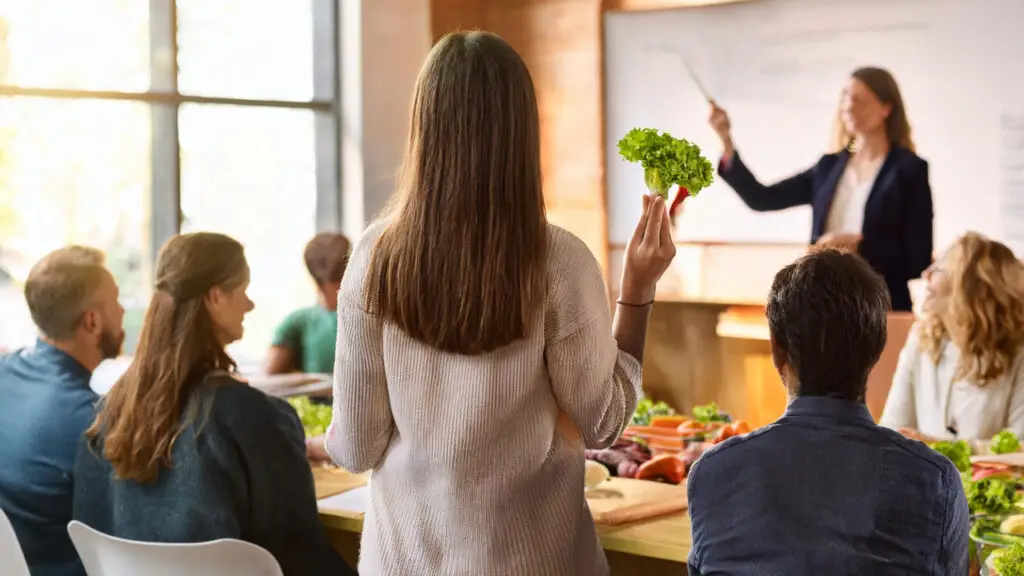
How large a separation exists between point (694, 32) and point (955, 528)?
4072mm

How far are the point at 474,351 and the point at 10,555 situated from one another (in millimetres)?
1247

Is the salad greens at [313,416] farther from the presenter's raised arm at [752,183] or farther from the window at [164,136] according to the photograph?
the presenter's raised arm at [752,183]

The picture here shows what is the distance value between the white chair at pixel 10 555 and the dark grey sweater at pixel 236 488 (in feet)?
0.62

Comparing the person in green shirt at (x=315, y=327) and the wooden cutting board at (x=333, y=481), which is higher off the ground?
the person in green shirt at (x=315, y=327)

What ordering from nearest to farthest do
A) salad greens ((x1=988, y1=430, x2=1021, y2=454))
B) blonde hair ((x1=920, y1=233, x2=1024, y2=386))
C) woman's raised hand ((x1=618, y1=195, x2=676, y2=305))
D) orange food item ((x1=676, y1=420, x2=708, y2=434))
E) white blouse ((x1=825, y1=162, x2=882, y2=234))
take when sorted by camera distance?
woman's raised hand ((x1=618, y1=195, x2=676, y2=305)) → salad greens ((x1=988, y1=430, x2=1021, y2=454)) → orange food item ((x1=676, y1=420, x2=708, y2=434)) → blonde hair ((x1=920, y1=233, x2=1024, y2=386)) → white blouse ((x1=825, y1=162, x2=882, y2=234))

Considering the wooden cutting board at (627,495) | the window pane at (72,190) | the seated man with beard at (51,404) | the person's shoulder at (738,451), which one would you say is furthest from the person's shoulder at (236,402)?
the window pane at (72,190)

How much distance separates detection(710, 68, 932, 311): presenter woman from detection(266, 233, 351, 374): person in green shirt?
75.2 inches

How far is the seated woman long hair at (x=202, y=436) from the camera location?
7.98 ft

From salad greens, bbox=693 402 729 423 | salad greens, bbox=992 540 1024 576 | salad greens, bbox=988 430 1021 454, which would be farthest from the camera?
salad greens, bbox=693 402 729 423

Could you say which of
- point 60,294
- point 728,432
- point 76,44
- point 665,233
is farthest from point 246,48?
point 665,233

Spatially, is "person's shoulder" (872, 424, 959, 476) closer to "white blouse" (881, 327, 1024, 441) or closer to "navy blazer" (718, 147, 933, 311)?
"white blouse" (881, 327, 1024, 441)

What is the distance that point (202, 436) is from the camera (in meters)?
2.44

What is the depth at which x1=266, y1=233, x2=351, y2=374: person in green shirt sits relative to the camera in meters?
4.70

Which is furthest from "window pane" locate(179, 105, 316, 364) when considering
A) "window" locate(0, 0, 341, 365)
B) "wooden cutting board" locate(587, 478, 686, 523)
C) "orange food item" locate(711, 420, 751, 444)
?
"wooden cutting board" locate(587, 478, 686, 523)
